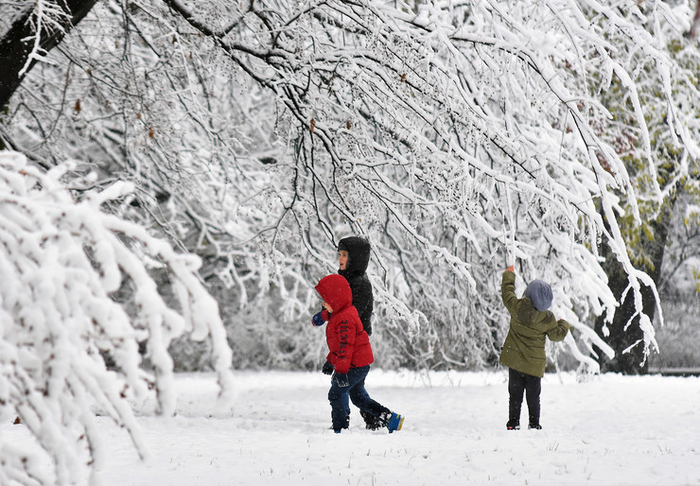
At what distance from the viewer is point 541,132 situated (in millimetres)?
6117

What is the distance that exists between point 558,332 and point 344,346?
211 centimetres

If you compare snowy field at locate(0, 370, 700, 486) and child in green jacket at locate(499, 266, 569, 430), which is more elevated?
child in green jacket at locate(499, 266, 569, 430)

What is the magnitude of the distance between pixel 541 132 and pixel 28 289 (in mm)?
4970

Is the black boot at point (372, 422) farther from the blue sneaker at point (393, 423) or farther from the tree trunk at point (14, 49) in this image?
the tree trunk at point (14, 49)

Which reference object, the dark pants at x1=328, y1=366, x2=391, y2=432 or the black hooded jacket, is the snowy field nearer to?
the dark pants at x1=328, y1=366, x2=391, y2=432

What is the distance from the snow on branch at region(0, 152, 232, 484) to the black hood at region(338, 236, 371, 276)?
3.20 metres

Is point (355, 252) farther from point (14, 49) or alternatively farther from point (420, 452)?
point (14, 49)

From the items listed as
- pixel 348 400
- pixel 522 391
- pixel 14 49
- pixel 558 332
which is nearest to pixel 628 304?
pixel 558 332

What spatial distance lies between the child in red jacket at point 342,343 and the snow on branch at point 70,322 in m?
2.97

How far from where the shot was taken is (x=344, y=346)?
524cm

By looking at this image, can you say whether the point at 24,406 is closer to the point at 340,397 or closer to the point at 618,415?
the point at 340,397

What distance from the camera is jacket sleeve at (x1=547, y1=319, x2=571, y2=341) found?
20.1 ft

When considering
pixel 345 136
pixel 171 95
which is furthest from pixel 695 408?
pixel 171 95

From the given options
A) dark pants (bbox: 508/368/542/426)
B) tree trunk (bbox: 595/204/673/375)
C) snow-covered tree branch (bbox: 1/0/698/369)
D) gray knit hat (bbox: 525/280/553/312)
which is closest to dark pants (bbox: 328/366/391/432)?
snow-covered tree branch (bbox: 1/0/698/369)
